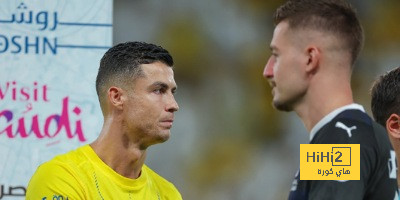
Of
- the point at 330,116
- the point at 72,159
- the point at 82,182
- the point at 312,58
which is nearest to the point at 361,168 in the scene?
the point at 330,116

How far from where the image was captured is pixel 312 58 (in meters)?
2.40

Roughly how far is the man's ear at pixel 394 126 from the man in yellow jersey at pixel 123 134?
896 mm

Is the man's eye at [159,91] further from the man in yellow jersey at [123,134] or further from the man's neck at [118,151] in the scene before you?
the man's neck at [118,151]

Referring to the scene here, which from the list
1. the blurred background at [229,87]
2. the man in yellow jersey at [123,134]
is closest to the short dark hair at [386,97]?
the man in yellow jersey at [123,134]

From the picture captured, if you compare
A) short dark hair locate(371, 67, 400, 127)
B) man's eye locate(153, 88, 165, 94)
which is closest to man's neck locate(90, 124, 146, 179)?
man's eye locate(153, 88, 165, 94)

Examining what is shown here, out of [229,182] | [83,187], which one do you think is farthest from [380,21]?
[83,187]

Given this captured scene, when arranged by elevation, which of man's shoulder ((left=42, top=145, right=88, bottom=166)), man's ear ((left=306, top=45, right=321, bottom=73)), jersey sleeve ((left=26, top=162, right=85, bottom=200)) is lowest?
jersey sleeve ((left=26, top=162, right=85, bottom=200))

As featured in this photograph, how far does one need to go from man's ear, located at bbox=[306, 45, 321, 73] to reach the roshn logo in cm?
21

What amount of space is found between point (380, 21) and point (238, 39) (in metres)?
0.85

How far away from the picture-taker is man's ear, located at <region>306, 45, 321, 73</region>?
2.40m

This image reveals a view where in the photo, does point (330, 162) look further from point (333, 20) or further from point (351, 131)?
point (333, 20)

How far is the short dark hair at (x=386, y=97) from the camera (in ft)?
11.2

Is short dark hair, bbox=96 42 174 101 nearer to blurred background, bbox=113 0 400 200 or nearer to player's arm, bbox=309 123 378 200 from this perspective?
blurred background, bbox=113 0 400 200

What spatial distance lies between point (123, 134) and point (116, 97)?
17cm
